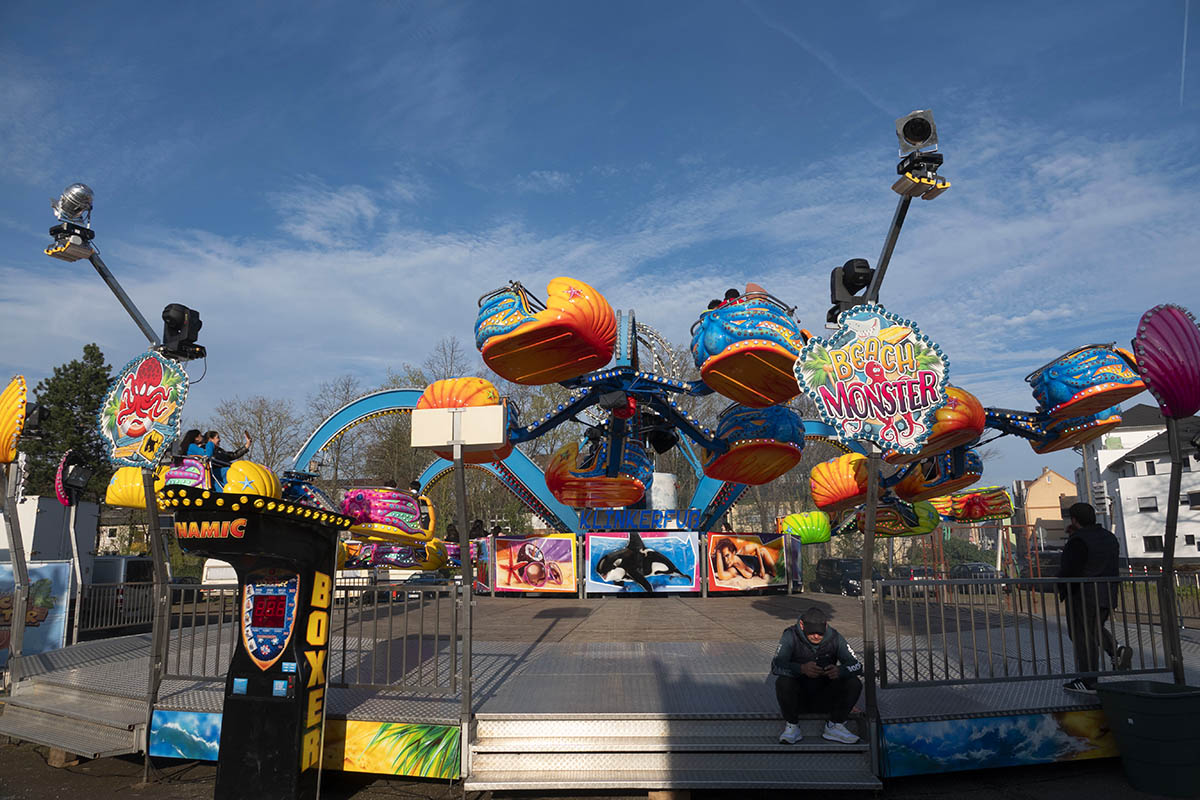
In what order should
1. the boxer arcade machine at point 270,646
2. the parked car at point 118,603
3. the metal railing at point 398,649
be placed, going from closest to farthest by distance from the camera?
the boxer arcade machine at point 270,646 → the metal railing at point 398,649 → the parked car at point 118,603

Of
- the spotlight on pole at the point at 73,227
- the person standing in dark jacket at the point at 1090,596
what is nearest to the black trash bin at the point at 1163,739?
the person standing in dark jacket at the point at 1090,596

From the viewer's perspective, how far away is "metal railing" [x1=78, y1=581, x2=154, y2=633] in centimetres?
1065

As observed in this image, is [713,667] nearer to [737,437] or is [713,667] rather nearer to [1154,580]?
[1154,580]

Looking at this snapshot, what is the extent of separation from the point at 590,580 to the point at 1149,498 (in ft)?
115

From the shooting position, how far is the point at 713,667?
7.62m

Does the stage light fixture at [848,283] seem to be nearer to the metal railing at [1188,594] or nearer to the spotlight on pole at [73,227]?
the metal railing at [1188,594]

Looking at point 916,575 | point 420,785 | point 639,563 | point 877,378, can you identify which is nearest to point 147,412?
point 420,785

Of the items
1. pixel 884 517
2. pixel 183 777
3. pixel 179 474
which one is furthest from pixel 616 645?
pixel 884 517

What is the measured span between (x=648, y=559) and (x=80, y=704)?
10494 millimetres

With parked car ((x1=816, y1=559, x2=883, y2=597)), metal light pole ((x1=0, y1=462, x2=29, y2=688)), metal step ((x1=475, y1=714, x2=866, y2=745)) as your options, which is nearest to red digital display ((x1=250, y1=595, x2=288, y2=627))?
metal step ((x1=475, y1=714, x2=866, y2=745))

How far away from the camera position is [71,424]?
34.4 metres

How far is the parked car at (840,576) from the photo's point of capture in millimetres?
23797

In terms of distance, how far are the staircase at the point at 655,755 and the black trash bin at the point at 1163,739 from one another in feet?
6.50

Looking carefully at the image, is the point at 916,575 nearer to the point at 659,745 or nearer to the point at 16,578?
the point at 659,745
